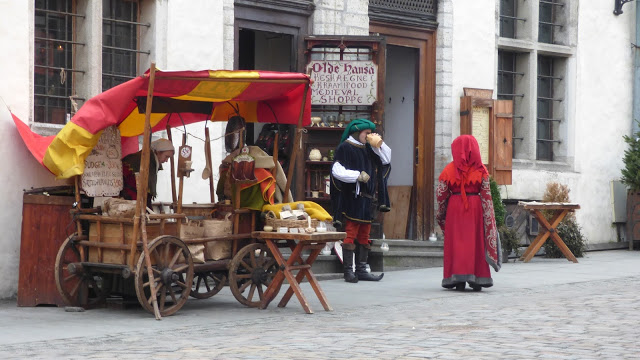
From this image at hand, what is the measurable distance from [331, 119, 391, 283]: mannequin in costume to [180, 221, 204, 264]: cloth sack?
8.18 ft

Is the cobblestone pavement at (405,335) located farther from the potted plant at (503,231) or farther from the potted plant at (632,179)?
the potted plant at (632,179)

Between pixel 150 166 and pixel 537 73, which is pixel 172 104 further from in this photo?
pixel 537 73

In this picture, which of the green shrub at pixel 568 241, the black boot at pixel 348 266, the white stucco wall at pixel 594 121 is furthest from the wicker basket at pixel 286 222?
the white stucco wall at pixel 594 121

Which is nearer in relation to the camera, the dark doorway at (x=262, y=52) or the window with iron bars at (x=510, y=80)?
the dark doorway at (x=262, y=52)

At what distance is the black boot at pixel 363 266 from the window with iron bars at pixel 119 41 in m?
3.20

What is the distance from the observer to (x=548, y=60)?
1741 cm

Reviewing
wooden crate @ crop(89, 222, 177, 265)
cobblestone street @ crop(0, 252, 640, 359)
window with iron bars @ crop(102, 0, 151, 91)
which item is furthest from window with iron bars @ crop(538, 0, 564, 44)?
wooden crate @ crop(89, 222, 177, 265)

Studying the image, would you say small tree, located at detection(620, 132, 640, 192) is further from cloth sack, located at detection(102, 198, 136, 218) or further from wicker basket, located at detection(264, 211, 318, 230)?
cloth sack, located at detection(102, 198, 136, 218)

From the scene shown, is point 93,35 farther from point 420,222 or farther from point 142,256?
point 420,222

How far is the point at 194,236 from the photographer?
983 cm

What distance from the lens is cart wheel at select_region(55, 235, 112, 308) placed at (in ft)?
31.7

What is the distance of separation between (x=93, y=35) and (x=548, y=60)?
8458mm

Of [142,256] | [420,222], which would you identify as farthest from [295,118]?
[420,222]

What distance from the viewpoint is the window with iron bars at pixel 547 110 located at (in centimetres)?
1728
